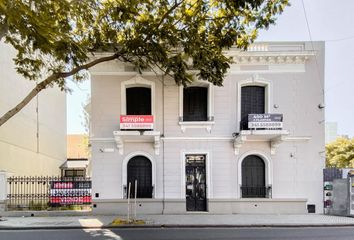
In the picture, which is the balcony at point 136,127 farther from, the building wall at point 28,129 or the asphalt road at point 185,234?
the building wall at point 28,129

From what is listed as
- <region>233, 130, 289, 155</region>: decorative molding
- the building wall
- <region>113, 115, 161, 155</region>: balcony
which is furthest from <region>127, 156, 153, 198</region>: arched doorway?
the building wall

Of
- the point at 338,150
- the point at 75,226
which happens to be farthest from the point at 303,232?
the point at 338,150

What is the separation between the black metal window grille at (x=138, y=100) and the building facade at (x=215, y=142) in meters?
0.05

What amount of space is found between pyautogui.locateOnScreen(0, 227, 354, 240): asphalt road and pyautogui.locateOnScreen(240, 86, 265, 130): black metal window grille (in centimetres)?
649

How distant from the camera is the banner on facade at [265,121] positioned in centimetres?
1514

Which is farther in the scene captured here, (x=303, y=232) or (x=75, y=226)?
(x=75, y=226)

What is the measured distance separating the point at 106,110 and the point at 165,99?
9.79 feet

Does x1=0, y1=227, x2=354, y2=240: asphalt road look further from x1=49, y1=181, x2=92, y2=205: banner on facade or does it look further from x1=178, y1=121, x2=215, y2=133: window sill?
x1=178, y1=121, x2=215, y2=133: window sill

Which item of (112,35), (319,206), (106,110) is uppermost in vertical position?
(112,35)

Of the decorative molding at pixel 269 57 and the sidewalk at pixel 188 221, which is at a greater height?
the decorative molding at pixel 269 57

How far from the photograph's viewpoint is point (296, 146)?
53.3ft

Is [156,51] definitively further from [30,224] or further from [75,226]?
[30,224]

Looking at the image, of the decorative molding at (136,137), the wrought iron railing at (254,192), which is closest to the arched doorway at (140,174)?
the decorative molding at (136,137)

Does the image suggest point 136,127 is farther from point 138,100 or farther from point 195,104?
point 195,104
